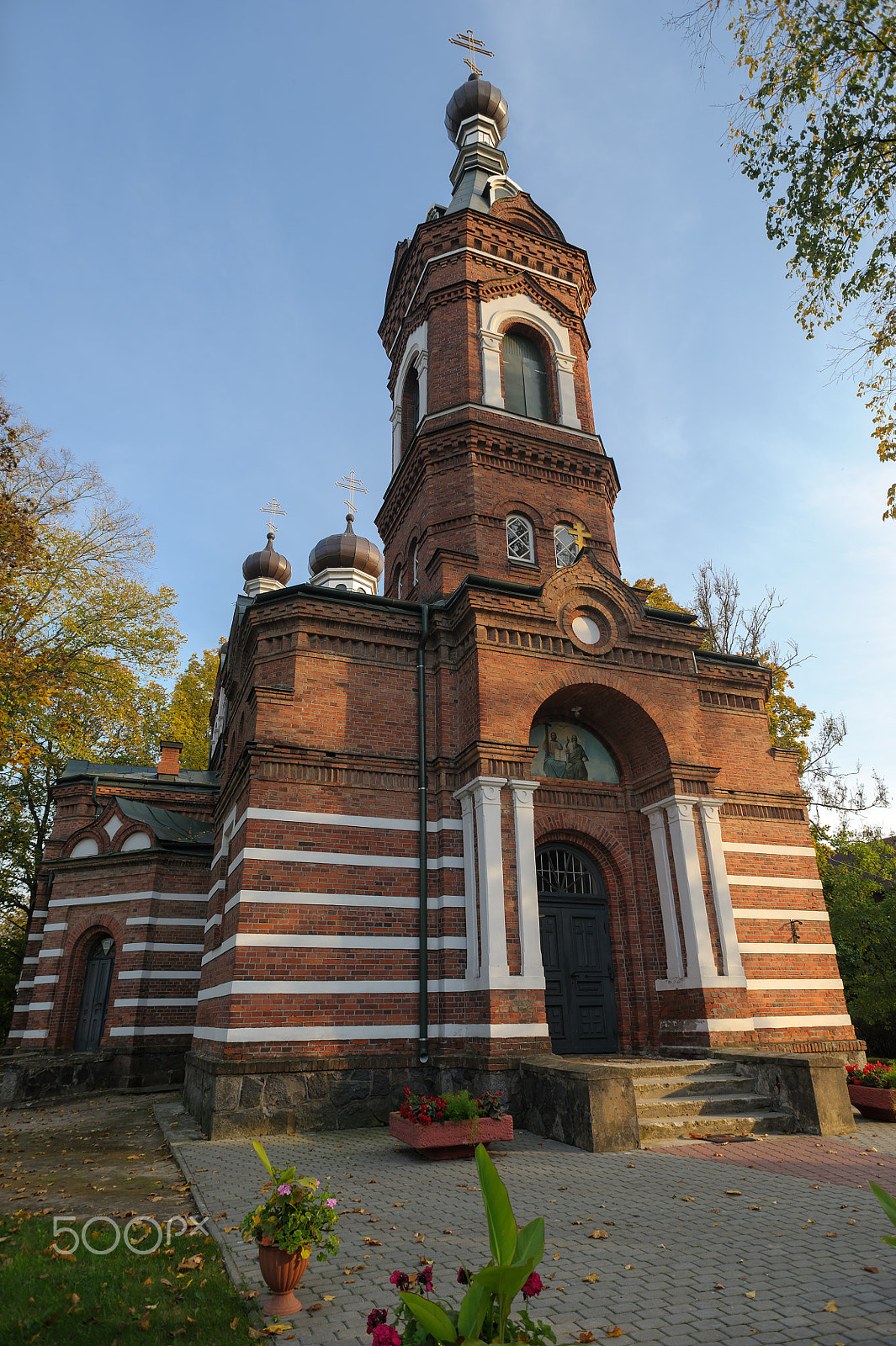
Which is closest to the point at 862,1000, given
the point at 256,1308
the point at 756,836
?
the point at 756,836

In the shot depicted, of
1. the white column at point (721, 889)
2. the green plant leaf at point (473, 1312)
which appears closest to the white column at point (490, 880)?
the white column at point (721, 889)

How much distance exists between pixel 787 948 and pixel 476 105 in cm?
2154

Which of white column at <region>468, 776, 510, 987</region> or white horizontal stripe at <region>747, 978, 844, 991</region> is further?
white horizontal stripe at <region>747, 978, 844, 991</region>

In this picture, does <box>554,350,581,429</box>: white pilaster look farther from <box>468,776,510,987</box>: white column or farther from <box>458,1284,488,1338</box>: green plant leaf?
<box>458,1284,488,1338</box>: green plant leaf

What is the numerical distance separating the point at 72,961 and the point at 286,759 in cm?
1042

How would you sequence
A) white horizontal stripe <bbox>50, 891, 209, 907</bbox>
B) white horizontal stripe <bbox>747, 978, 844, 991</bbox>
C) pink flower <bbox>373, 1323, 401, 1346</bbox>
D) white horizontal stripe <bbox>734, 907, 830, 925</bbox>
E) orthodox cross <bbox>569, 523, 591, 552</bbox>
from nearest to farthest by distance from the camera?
pink flower <bbox>373, 1323, 401, 1346</bbox>, white horizontal stripe <bbox>747, 978, 844, 991</bbox>, white horizontal stripe <bbox>734, 907, 830, 925</bbox>, orthodox cross <bbox>569, 523, 591, 552</bbox>, white horizontal stripe <bbox>50, 891, 209, 907</bbox>

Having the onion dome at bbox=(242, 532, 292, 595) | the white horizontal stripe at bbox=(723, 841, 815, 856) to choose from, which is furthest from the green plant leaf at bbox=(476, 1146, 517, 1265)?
the onion dome at bbox=(242, 532, 292, 595)

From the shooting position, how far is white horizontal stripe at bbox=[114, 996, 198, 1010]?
17078 millimetres

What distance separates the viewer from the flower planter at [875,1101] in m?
10.1

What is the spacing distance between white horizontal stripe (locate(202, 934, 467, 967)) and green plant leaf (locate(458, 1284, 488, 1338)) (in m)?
8.12

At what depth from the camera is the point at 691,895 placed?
1199cm

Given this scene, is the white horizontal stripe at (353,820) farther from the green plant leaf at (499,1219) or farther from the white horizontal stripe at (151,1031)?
the green plant leaf at (499,1219)

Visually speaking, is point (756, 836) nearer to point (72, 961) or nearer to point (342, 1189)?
point (342, 1189)

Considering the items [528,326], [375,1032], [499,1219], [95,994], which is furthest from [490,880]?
[528,326]
